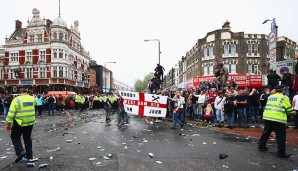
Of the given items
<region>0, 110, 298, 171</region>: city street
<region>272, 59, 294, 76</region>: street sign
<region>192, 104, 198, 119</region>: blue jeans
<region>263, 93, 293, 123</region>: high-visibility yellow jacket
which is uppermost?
<region>272, 59, 294, 76</region>: street sign

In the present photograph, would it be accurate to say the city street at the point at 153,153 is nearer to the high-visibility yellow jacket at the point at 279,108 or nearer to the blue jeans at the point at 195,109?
the high-visibility yellow jacket at the point at 279,108

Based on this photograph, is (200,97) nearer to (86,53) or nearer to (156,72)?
(156,72)

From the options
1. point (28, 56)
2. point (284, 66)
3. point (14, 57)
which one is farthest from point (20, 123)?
point (14, 57)

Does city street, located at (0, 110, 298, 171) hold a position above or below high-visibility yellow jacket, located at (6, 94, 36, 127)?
below

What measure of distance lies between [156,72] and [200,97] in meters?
3.89

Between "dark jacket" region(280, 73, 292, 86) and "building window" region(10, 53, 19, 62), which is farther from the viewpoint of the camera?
"building window" region(10, 53, 19, 62)

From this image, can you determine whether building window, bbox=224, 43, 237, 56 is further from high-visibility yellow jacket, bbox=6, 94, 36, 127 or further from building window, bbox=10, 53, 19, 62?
building window, bbox=10, 53, 19, 62

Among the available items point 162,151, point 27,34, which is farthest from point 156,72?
point 27,34

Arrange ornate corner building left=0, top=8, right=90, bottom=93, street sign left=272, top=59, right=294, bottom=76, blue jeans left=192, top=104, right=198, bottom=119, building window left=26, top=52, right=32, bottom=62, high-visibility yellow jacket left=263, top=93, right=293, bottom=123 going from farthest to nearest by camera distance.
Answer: building window left=26, top=52, right=32, bottom=62
ornate corner building left=0, top=8, right=90, bottom=93
blue jeans left=192, top=104, right=198, bottom=119
street sign left=272, top=59, right=294, bottom=76
high-visibility yellow jacket left=263, top=93, right=293, bottom=123

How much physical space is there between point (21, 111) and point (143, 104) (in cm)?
834

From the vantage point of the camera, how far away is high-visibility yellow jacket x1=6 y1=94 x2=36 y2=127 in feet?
19.9

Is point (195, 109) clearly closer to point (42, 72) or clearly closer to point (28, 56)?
point (42, 72)

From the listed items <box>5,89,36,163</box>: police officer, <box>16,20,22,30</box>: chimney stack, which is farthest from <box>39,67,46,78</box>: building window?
<box>5,89,36,163</box>: police officer

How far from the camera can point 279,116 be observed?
675 cm
